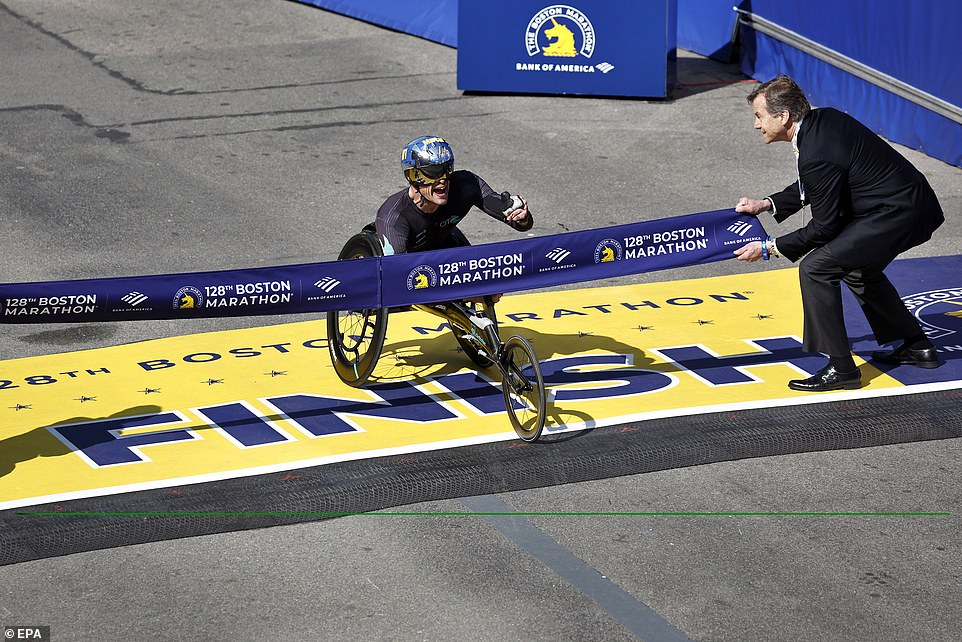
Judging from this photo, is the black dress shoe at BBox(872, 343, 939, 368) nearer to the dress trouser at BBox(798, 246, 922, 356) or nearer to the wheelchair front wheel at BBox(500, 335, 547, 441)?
the dress trouser at BBox(798, 246, 922, 356)

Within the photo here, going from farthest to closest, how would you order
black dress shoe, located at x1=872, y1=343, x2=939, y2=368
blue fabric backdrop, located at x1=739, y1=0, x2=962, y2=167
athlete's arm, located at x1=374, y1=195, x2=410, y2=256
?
blue fabric backdrop, located at x1=739, y1=0, x2=962, y2=167 < black dress shoe, located at x1=872, y1=343, x2=939, y2=368 < athlete's arm, located at x1=374, y1=195, x2=410, y2=256

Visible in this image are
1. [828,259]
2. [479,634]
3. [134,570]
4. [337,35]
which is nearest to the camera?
[479,634]

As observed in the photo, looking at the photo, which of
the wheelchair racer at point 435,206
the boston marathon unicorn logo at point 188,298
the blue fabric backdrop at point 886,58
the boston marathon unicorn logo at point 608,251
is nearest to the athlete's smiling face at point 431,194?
the wheelchair racer at point 435,206

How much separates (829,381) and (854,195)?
1.16m

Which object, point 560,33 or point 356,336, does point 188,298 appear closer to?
point 356,336

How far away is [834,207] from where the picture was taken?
7492mm

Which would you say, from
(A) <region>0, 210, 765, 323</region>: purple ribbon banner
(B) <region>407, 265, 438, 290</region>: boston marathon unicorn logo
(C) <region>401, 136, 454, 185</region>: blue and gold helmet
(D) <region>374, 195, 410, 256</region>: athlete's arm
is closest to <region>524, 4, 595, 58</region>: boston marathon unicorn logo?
(A) <region>0, 210, 765, 323</region>: purple ribbon banner

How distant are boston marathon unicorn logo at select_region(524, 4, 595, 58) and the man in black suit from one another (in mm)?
7987

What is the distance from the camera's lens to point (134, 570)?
6.00 meters

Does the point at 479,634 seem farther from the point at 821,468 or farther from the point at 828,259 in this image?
the point at 828,259

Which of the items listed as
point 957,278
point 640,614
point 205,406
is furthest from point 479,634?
point 957,278

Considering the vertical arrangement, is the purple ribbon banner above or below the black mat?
above

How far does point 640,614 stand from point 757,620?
501mm

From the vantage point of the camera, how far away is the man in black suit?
24.4 feet
